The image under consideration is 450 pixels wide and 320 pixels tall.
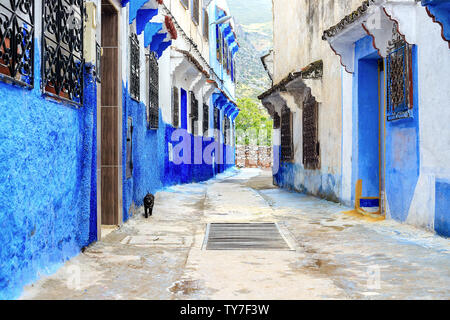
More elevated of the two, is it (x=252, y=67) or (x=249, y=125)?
(x=252, y=67)

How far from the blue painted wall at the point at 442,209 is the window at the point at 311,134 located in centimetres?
549

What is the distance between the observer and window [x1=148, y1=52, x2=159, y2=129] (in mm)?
10070

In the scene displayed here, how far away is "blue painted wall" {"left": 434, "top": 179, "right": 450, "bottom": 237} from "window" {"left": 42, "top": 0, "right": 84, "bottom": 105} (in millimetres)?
4109

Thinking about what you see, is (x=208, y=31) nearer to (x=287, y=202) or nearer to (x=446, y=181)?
(x=287, y=202)

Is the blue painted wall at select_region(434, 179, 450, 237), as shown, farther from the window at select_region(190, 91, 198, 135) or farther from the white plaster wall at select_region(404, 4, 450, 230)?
the window at select_region(190, 91, 198, 135)

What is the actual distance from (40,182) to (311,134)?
8.81 meters

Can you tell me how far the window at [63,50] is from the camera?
422 cm

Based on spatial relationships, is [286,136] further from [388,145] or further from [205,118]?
[388,145]

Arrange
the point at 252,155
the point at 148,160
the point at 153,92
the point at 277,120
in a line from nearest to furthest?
the point at 148,160
the point at 153,92
the point at 277,120
the point at 252,155

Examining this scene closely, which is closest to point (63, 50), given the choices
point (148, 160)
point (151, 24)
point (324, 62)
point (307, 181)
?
point (151, 24)

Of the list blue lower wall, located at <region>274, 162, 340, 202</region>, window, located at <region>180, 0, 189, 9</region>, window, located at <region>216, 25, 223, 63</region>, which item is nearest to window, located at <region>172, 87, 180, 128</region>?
window, located at <region>180, 0, 189, 9</region>

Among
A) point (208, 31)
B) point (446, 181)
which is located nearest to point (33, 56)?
point (446, 181)

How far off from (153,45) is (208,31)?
1098cm

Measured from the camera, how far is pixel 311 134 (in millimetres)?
12086
